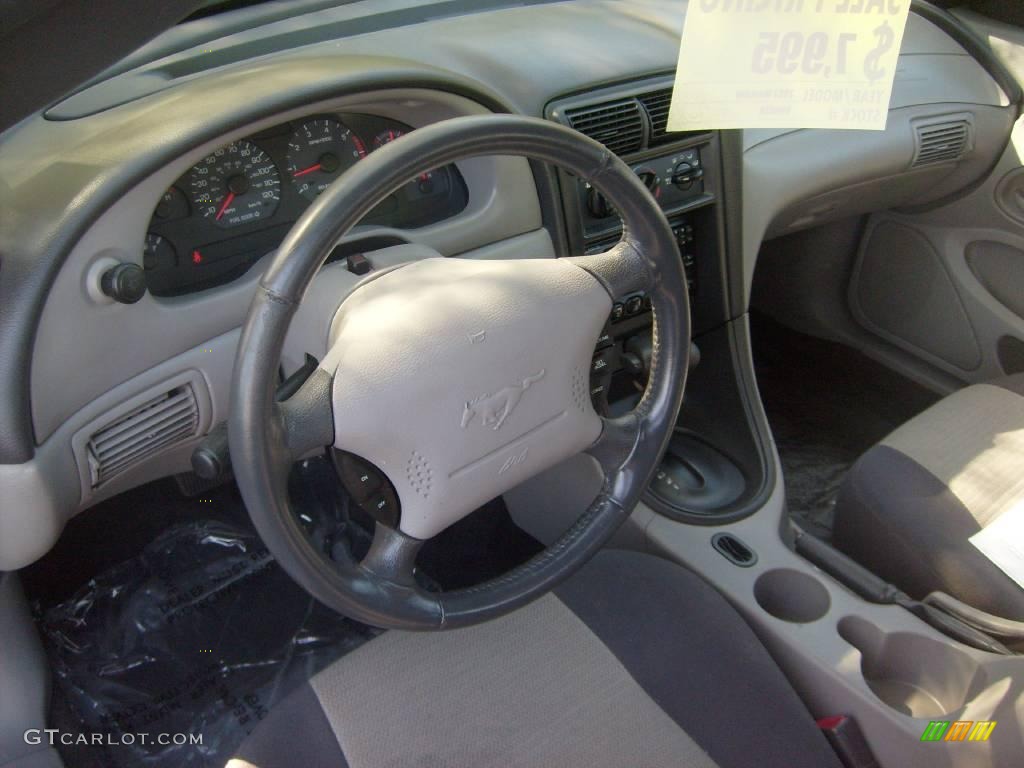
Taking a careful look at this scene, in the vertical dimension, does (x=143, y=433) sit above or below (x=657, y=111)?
below

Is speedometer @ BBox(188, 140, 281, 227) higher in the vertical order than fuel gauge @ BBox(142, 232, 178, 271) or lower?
higher

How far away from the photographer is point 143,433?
43.9 inches

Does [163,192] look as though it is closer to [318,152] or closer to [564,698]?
[318,152]

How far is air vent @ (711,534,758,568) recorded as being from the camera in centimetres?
142

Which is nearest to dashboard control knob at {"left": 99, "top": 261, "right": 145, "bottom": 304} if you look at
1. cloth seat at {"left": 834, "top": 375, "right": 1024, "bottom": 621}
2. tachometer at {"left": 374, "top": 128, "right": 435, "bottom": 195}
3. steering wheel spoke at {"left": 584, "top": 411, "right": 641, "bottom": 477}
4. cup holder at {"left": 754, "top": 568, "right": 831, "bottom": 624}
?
tachometer at {"left": 374, "top": 128, "right": 435, "bottom": 195}

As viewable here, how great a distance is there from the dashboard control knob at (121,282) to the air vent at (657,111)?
2.84 ft

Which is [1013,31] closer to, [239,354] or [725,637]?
[725,637]

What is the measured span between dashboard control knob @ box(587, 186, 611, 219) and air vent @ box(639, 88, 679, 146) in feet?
0.47

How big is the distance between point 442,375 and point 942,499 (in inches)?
33.9

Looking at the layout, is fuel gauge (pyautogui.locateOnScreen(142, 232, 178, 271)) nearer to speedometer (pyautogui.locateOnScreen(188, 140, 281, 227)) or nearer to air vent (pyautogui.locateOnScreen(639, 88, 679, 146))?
speedometer (pyautogui.locateOnScreen(188, 140, 281, 227))

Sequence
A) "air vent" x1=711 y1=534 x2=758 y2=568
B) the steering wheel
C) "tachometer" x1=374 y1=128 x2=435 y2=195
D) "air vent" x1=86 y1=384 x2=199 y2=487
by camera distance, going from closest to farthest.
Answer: the steering wheel, "air vent" x1=86 y1=384 x2=199 y2=487, "tachometer" x1=374 y1=128 x2=435 y2=195, "air vent" x1=711 y1=534 x2=758 y2=568

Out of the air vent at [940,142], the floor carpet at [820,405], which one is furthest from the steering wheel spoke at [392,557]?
the air vent at [940,142]

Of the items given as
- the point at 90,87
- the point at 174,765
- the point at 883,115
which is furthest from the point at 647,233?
the point at 174,765

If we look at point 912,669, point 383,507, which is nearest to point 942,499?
point 912,669
